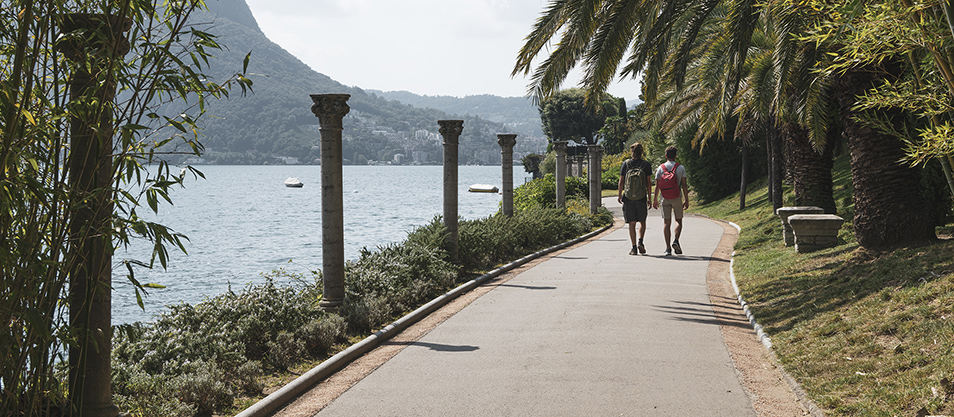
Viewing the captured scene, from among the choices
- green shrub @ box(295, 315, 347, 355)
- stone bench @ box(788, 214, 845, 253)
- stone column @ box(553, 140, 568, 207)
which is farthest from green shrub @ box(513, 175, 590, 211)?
green shrub @ box(295, 315, 347, 355)

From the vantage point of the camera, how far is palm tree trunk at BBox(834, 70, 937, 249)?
986cm

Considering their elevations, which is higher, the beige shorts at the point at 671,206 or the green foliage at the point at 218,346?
the beige shorts at the point at 671,206

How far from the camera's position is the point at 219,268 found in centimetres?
2734

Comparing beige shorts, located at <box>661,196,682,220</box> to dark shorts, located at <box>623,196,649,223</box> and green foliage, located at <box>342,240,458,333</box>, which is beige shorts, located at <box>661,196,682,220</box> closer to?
dark shorts, located at <box>623,196,649,223</box>

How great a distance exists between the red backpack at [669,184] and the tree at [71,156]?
34.8 ft

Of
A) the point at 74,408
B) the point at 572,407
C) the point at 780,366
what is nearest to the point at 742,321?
the point at 780,366

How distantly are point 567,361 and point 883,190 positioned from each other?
6224mm

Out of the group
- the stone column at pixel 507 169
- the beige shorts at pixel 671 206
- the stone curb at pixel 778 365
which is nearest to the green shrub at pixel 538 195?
the stone column at pixel 507 169

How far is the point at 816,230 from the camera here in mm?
12305

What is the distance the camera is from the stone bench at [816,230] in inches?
482

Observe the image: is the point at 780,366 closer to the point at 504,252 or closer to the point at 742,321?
the point at 742,321

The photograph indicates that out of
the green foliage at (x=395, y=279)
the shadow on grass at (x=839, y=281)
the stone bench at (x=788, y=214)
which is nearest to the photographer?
the shadow on grass at (x=839, y=281)

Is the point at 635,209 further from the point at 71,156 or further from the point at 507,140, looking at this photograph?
the point at 71,156

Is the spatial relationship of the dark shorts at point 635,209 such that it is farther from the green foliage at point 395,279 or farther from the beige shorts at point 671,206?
the green foliage at point 395,279
